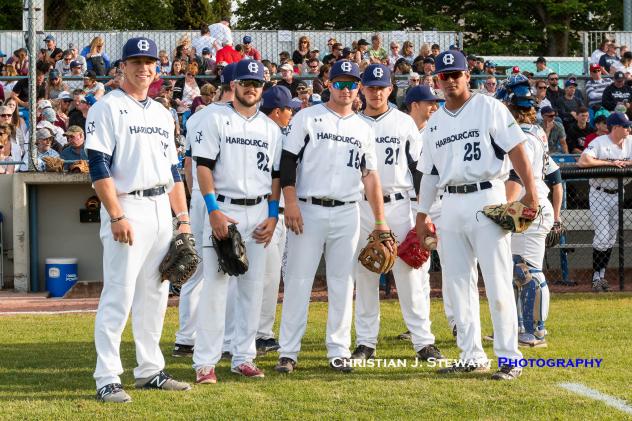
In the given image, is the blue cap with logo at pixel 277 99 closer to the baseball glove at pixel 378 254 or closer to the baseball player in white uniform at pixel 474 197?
the baseball glove at pixel 378 254

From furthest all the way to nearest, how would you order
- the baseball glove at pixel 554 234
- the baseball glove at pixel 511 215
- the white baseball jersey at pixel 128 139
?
the baseball glove at pixel 554 234
the baseball glove at pixel 511 215
the white baseball jersey at pixel 128 139

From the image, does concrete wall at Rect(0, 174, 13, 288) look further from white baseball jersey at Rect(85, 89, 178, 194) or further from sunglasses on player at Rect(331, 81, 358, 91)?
white baseball jersey at Rect(85, 89, 178, 194)

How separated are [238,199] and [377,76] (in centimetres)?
171

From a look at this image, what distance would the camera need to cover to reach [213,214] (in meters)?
7.40

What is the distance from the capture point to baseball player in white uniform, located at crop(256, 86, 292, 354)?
850 cm

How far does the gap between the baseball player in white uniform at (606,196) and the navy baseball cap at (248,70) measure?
22.6ft

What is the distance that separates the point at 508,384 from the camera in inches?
281

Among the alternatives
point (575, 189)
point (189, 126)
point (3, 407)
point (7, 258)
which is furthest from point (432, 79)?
point (3, 407)

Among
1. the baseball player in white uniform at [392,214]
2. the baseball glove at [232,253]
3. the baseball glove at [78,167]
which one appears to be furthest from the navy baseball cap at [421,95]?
the baseball glove at [78,167]

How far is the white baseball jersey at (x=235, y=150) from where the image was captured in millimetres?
7574

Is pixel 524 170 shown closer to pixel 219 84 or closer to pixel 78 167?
pixel 78 167

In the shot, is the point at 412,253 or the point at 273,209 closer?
the point at 273,209

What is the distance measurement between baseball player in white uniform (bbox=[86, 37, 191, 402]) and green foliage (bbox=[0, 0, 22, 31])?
105 ft

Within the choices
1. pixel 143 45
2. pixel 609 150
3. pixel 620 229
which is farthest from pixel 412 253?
pixel 609 150
